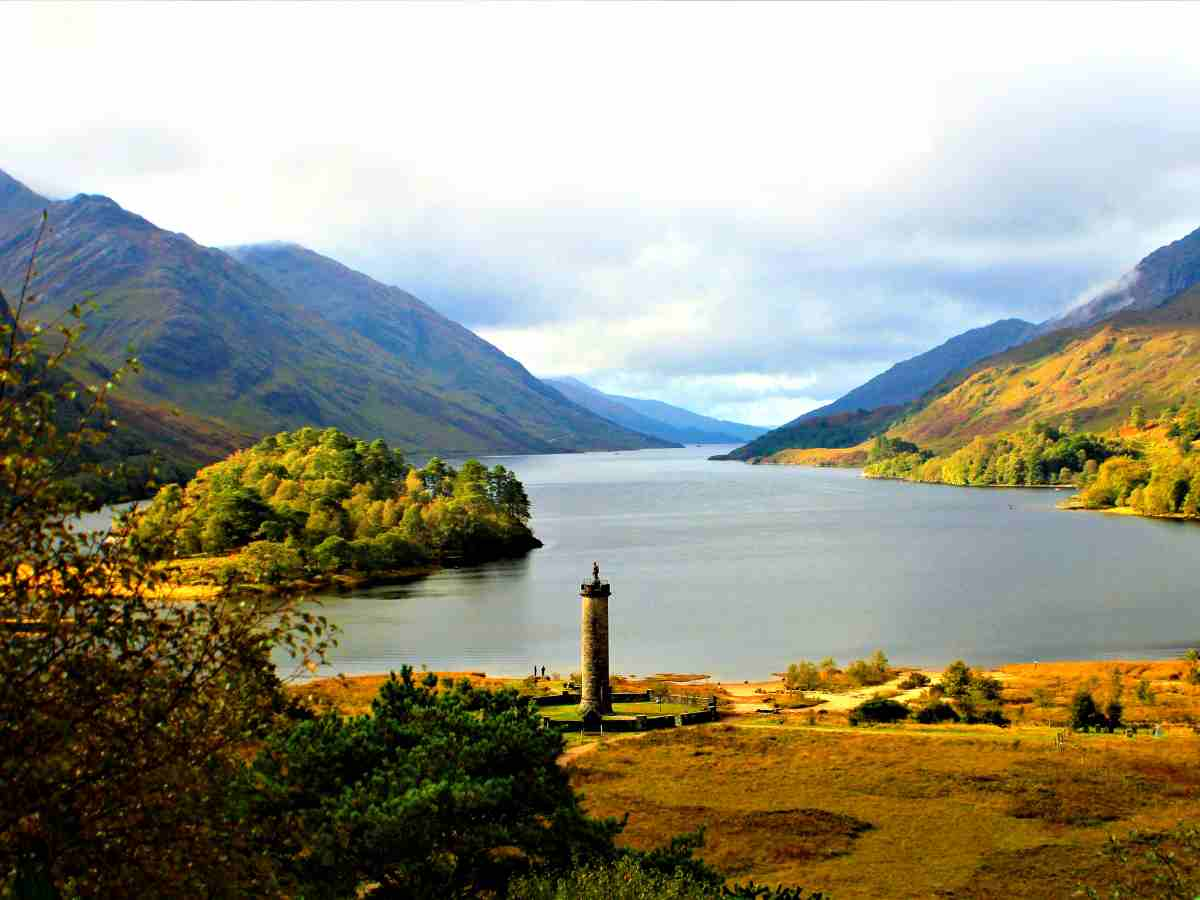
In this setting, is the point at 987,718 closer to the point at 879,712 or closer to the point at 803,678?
the point at 879,712

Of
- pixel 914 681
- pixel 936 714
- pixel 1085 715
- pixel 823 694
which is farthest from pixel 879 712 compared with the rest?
pixel 914 681

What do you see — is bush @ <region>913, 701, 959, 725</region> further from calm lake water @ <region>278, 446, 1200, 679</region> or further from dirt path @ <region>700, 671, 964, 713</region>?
calm lake water @ <region>278, 446, 1200, 679</region>

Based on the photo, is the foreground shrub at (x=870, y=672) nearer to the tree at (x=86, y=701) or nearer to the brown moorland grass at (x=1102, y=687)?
the brown moorland grass at (x=1102, y=687)

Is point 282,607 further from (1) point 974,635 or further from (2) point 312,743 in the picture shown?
(1) point 974,635

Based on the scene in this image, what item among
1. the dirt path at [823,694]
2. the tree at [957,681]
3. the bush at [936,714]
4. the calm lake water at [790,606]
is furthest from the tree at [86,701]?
the calm lake water at [790,606]

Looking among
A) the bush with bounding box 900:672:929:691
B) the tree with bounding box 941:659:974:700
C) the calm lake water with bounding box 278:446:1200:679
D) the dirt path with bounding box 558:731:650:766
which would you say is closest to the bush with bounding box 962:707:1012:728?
the tree with bounding box 941:659:974:700

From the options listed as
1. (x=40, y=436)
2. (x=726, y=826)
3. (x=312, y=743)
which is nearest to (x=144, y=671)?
(x=40, y=436)
